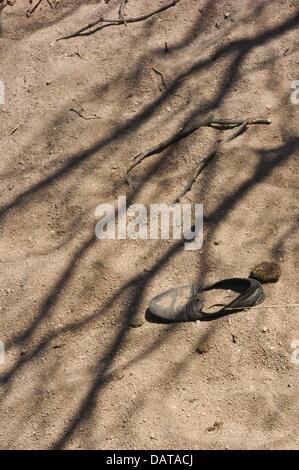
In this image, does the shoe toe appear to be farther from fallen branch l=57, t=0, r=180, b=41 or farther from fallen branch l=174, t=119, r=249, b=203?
fallen branch l=57, t=0, r=180, b=41

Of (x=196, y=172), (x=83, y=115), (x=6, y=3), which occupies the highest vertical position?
(x=6, y=3)

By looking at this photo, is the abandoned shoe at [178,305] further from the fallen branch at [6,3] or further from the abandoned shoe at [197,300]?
the fallen branch at [6,3]

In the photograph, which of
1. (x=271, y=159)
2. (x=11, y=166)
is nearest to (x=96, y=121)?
(x=11, y=166)

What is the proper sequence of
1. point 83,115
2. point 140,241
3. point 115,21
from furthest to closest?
point 115,21
point 83,115
point 140,241

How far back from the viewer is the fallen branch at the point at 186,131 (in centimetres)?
339

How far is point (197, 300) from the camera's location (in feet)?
9.67

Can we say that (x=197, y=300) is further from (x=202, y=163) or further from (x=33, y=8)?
(x=33, y=8)

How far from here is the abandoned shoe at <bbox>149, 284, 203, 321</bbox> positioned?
9.58ft

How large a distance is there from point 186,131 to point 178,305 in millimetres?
977

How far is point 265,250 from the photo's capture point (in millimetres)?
3053

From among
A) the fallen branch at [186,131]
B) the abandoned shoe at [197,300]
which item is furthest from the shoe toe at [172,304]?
the fallen branch at [186,131]

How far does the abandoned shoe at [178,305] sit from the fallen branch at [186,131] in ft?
2.42

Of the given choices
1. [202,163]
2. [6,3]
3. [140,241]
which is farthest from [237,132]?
[6,3]

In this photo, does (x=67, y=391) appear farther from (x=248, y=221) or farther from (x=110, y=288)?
(x=248, y=221)
